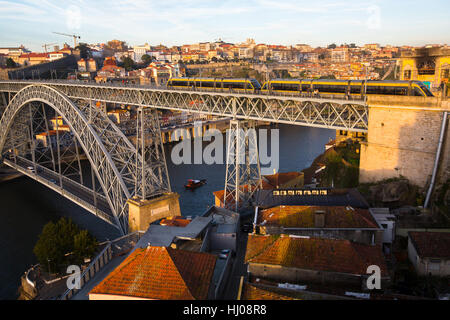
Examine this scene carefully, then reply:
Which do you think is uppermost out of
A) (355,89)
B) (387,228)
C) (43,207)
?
(355,89)

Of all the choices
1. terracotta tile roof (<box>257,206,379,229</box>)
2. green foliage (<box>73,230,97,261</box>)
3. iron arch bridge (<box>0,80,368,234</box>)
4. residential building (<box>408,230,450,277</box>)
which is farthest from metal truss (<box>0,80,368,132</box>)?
green foliage (<box>73,230,97,261</box>)

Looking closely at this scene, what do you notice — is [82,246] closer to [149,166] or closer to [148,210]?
[148,210]

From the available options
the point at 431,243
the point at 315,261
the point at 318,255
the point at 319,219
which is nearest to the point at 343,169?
the point at 319,219

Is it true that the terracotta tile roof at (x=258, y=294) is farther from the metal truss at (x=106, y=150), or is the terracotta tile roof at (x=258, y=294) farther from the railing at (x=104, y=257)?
the metal truss at (x=106, y=150)

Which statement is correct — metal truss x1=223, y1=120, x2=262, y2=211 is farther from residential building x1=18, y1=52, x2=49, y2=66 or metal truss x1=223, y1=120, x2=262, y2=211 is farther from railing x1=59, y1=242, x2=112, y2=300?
residential building x1=18, y1=52, x2=49, y2=66

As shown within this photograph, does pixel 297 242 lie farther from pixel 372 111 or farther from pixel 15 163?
pixel 15 163
